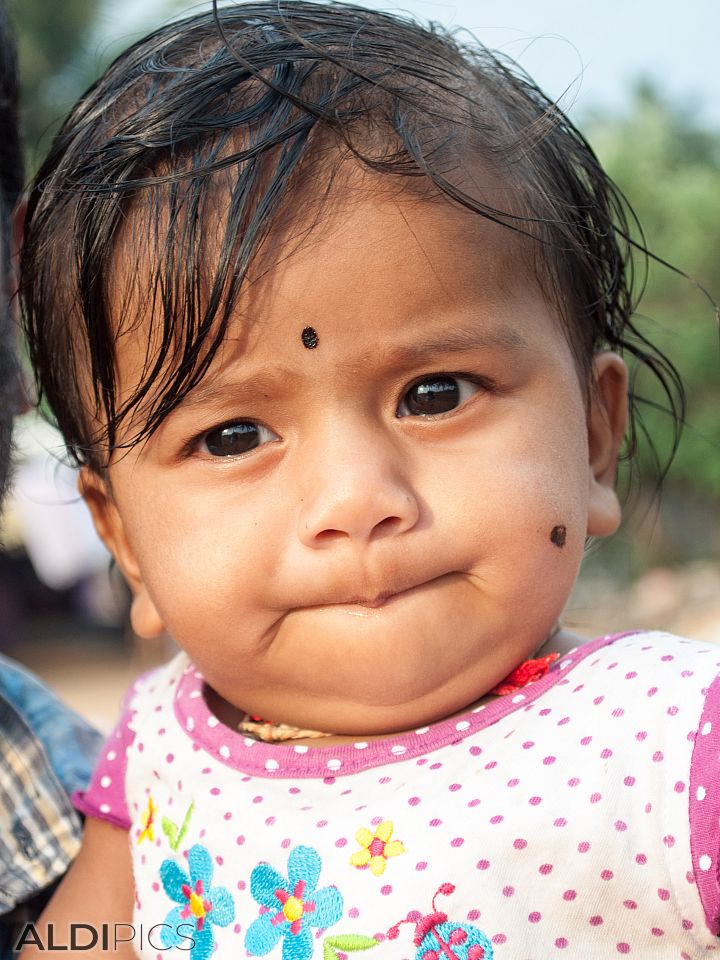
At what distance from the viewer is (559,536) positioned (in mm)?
1439

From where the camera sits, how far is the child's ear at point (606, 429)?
64.5 inches

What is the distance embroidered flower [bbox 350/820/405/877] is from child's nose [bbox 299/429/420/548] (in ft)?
1.24

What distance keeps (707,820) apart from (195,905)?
2.48 feet

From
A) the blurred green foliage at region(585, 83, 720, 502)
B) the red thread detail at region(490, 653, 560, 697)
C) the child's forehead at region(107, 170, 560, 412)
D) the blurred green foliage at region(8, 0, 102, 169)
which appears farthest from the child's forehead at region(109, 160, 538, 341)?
the blurred green foliage at region(8, 0, 102, 169)

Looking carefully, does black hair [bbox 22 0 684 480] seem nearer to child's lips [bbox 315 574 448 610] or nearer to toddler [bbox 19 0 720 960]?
toddler [bbox 19 0 720 960]

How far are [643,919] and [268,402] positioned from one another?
0.78 m

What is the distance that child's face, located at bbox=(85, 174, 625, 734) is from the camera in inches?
53.7

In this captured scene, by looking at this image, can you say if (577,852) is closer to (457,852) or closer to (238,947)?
(457,852)

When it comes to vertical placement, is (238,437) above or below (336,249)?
below

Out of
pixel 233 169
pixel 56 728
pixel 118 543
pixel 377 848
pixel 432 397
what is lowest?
pixel 56 728

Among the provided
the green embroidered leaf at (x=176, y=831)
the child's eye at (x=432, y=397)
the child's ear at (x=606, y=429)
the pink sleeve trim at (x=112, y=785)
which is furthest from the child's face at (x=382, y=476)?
the pink sleeve trim at (x=112, y=785)

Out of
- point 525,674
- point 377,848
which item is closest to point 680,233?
point 525,674

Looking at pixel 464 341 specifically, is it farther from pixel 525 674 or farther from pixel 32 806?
pixel 32 806

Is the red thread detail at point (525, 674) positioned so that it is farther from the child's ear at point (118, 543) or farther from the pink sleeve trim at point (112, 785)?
the pink sleeve trim at point (112, 785)
